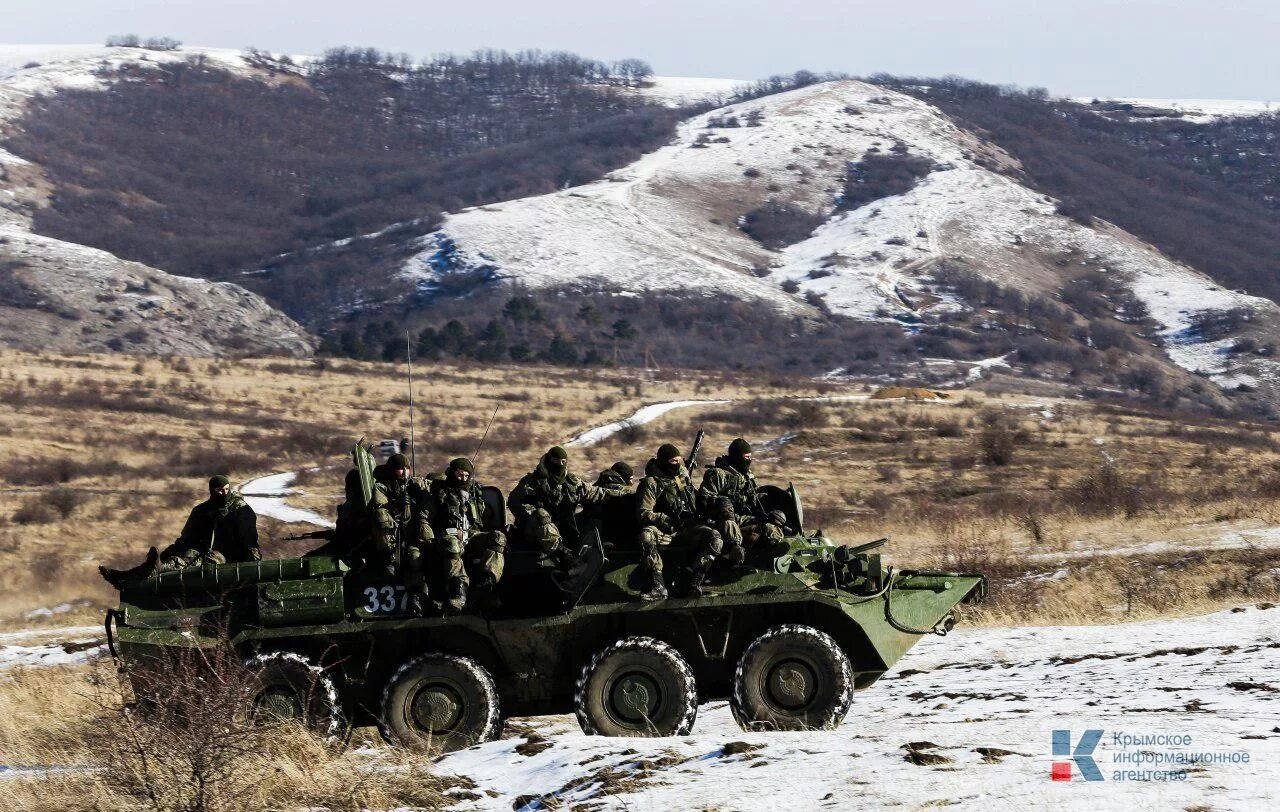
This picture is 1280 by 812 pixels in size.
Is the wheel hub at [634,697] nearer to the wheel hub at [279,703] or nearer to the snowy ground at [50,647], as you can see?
the wheel hub at [279,703]

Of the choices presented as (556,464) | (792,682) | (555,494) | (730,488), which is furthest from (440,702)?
(730,488)

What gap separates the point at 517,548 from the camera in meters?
16.0

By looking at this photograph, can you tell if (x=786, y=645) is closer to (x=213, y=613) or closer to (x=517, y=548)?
(x=517, y=548)

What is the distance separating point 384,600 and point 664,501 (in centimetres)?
296

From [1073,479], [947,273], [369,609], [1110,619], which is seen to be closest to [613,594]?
[369,609]

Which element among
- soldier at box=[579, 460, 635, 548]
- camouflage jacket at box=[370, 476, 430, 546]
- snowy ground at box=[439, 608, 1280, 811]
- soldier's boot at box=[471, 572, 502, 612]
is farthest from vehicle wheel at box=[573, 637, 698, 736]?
camouflage jacket at box=[370, 476, 430, 546]

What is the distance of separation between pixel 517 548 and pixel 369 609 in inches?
62.2

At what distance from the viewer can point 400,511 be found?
639 inches

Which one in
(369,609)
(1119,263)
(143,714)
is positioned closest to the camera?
(143,714)

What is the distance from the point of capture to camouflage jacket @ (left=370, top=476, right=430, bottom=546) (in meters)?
15.8

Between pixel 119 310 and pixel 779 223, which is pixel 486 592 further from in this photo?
pixel 779 223

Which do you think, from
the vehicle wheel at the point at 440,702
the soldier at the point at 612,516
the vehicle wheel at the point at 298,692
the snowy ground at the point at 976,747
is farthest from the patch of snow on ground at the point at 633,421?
the vehicle wheel at the point at 440,702

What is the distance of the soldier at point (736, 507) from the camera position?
1533 cm

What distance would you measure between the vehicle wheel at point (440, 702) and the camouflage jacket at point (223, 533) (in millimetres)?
2700
